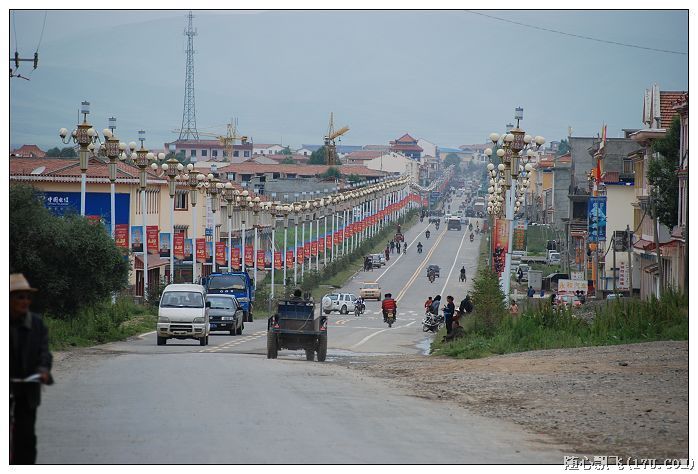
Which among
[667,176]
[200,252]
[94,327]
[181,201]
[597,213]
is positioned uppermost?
[667,176]

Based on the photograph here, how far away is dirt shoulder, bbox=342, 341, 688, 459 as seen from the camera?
1661 centimetres

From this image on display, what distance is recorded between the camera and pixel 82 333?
36531mm

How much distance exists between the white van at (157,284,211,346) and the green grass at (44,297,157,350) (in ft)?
6.18

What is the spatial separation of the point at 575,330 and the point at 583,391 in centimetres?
1214

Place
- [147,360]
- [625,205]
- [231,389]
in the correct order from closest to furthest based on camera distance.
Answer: [231,389]
[147,360]
[625,205]

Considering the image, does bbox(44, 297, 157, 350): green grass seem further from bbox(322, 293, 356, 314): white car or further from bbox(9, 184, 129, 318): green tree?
bbox(322, 293, 356, 314): white car

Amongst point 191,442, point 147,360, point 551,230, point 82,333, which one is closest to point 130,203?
point 82,333

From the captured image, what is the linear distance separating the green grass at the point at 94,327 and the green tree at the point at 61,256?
603 millimetres

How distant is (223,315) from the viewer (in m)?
45.3

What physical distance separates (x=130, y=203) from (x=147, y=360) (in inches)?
1999

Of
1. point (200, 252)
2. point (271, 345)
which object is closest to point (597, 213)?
point (200, 252)

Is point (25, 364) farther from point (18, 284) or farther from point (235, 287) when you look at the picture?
point (235, 287)

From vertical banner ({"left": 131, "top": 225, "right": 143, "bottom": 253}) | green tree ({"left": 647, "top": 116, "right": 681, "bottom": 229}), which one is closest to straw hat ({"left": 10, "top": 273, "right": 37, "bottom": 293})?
green tree ({"left": 647, "top": 116, "right": 681, "bottom": 229})

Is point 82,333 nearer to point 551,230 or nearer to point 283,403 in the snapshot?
point 283,403
